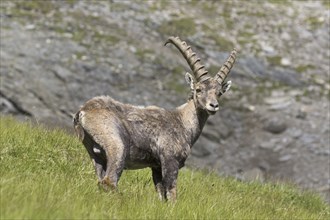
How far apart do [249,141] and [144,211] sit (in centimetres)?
1738

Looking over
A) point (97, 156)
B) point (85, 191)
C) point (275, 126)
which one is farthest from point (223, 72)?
point (275, 126)

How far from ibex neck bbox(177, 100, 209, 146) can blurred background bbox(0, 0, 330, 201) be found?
8666 mm

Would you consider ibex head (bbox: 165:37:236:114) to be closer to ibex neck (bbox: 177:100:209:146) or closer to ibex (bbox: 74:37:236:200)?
ibex (bbox: 74:37:236:200)

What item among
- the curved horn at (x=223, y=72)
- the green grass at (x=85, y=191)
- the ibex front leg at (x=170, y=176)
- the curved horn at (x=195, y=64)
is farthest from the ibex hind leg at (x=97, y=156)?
the curved horn at (x=223, y=72)

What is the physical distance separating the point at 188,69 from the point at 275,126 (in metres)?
4.95

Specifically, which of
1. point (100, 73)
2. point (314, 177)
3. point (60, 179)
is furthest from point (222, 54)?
point (60, 179)

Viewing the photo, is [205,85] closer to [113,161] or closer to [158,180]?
[158,180]

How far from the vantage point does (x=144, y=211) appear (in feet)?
23.2

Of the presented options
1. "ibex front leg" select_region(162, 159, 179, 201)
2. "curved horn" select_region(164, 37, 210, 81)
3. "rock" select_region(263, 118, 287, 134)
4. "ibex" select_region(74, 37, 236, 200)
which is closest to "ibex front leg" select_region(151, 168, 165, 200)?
"ibex" select_region(74, 37, 236, 200)

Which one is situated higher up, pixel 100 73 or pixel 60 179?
pixel 60 179

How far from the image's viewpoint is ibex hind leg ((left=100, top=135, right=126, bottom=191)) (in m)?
7.80

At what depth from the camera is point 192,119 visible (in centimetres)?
1002

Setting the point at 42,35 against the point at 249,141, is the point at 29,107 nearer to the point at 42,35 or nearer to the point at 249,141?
the point at 42,35

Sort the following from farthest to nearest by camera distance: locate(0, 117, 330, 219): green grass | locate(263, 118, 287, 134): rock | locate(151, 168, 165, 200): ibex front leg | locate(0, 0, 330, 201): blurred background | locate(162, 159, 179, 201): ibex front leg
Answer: locate(263, 118, 287, 134): rock
locate(0, 0, 330, 201): blurred background
locate(151, 168, 165, 200): ibex front leg
locate(162, 159, 179, 201): ibex front leg
locate(0, 117, 330, 219): green grass
